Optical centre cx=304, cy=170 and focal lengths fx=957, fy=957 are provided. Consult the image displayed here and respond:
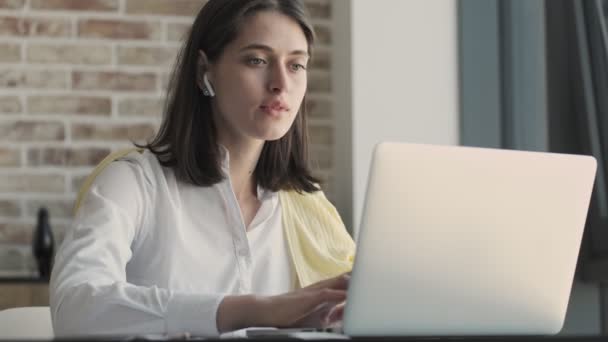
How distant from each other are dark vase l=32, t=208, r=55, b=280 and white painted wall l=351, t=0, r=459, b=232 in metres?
1.11

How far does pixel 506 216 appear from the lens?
4.37ft

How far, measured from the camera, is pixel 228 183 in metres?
2.11

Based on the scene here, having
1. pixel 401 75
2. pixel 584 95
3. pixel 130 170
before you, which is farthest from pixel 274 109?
pixel 401 75

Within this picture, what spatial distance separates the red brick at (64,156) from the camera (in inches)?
142

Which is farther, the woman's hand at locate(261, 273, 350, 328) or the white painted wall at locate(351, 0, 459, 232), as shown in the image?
the white painted wall at locate(351, 0, 459, 232)

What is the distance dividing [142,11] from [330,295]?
263 cm

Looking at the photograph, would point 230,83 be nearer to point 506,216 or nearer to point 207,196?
point 207,196

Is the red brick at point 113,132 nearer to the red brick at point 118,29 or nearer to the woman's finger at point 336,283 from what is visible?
the red brick at point 118,29

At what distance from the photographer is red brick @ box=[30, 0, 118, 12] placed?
364 centimetres

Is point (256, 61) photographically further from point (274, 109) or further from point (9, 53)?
point (9, 53)

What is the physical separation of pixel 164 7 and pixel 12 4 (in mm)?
570

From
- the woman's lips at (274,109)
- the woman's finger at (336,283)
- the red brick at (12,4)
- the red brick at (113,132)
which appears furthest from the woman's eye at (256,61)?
the red brick at (12,4)

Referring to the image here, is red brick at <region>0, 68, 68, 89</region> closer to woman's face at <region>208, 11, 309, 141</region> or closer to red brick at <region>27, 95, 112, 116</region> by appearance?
red brick at <region>27, 95, 112, 116</region>

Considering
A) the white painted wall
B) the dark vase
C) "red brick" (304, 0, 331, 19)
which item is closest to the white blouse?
the white painted wall
